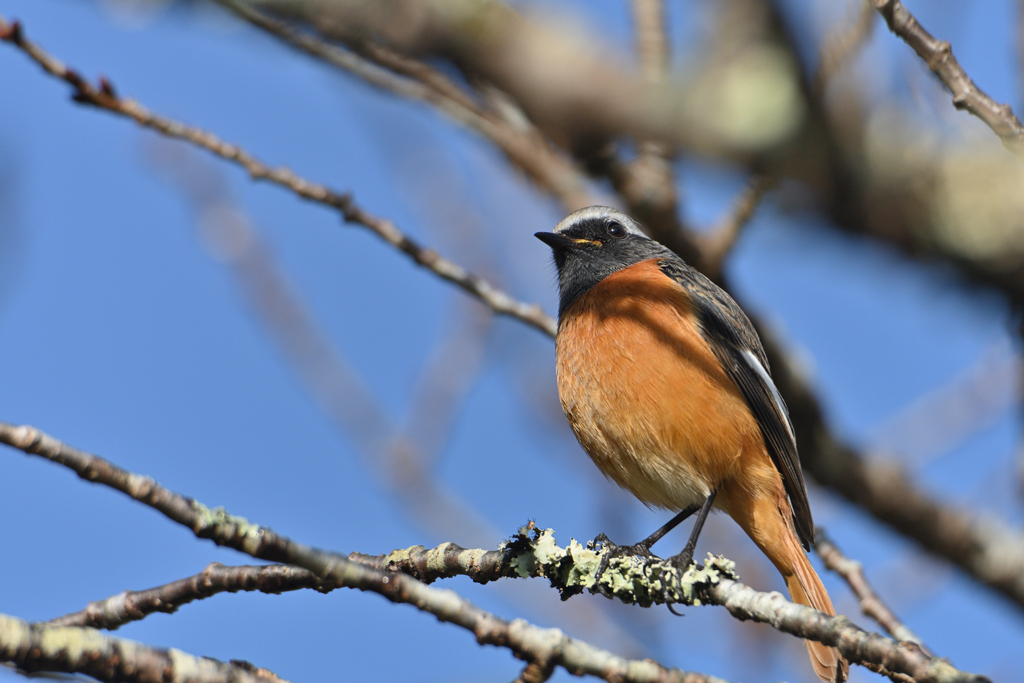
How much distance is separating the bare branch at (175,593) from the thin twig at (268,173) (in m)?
2.36

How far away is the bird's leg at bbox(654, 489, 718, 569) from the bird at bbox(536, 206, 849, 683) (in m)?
0.02

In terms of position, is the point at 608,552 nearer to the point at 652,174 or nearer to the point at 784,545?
the point at 784,545

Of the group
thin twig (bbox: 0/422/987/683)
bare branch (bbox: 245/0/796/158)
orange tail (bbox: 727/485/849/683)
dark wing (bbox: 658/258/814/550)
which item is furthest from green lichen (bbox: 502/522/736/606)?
bare branch (bbox: 245/0/796/158)

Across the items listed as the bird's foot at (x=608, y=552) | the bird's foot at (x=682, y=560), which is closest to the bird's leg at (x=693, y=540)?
the bird's foot at (x=682, y=560)

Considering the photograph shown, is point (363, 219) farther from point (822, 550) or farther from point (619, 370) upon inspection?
point (822, 550)

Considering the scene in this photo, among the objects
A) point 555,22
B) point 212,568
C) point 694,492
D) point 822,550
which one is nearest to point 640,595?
point 694,492

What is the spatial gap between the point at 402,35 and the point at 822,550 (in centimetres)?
421

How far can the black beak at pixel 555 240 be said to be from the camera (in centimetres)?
624

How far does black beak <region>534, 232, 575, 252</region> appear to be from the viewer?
6242mm

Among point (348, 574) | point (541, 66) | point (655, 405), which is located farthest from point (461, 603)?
point (655, 405)

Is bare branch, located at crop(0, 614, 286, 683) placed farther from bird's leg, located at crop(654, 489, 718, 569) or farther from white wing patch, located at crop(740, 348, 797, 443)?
white wing patch, located at crop(740, 348, 797, 443)

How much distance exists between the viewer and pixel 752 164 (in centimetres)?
201

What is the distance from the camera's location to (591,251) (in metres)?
6.41

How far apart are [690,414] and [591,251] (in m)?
1.81
